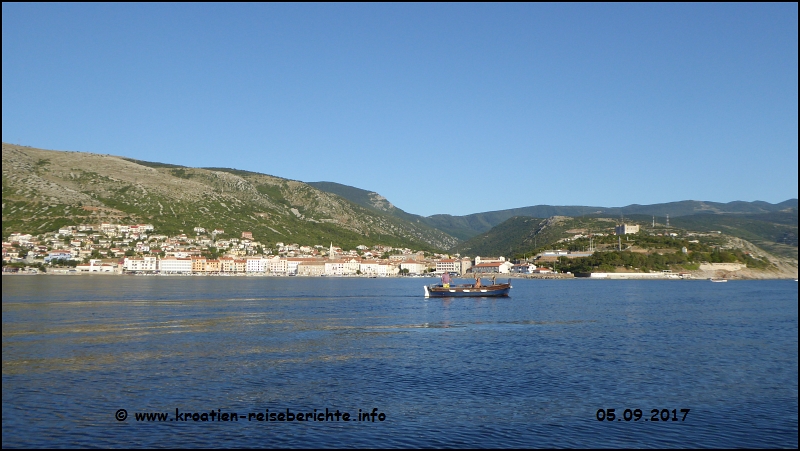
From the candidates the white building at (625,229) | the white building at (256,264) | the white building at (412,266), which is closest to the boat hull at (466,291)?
the white building at (256,264)

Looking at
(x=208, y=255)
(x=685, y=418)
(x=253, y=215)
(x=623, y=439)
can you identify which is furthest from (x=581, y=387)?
(x=253, y=215)

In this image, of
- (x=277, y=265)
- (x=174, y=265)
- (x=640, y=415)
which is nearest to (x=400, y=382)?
(x=640, y=415)

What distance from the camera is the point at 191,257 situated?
444ft

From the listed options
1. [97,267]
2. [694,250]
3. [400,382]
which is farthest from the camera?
[694,250]

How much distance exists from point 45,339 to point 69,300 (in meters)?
24.7

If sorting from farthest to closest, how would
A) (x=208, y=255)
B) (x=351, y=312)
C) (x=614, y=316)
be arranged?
1. (x=208, y=255)
2. (x=351, y=312)
3. (x=614, y=316)

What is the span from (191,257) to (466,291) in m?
87.3

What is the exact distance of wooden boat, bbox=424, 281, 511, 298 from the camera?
6419cm

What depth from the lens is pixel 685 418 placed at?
44.1 feet

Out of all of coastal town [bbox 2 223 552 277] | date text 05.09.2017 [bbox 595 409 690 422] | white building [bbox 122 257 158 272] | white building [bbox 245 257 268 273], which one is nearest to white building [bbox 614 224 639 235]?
coastal town [bbox 2 223 552 277]

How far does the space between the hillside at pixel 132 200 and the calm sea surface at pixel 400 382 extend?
115 meters

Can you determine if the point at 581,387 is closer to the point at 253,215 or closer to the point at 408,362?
the point at 408,362

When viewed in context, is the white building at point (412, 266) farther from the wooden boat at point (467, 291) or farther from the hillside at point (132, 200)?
the wooden boat at point (467, 291)

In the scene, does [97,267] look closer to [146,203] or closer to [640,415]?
[146,203]
